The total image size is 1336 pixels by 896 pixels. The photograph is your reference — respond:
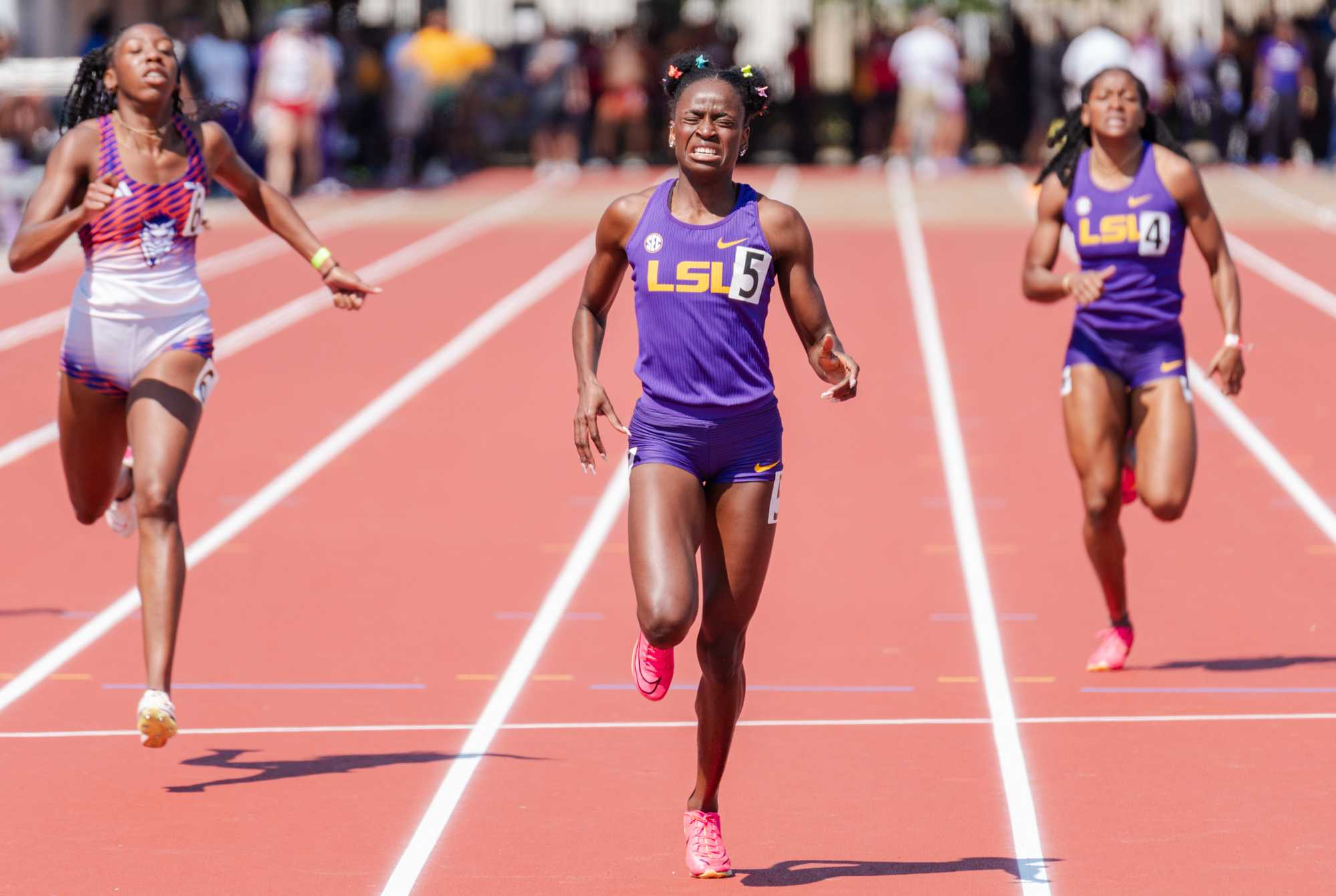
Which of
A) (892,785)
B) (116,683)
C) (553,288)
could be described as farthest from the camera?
(553,288)

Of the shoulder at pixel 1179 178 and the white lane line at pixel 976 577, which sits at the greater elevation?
the shoulder at pixel 1179 178

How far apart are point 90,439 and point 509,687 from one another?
70.4 inches

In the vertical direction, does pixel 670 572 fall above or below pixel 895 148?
above

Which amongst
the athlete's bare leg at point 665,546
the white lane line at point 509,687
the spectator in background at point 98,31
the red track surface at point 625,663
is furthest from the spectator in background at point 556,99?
the athlete's bare leg at point 665,546

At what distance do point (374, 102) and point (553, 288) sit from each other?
1065 centimetres

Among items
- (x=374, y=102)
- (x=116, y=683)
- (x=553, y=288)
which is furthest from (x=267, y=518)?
(x=374, y=102)

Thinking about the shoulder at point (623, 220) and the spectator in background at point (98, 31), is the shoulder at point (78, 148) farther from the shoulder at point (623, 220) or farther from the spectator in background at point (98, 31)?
the spectator in background at point (98, 31)

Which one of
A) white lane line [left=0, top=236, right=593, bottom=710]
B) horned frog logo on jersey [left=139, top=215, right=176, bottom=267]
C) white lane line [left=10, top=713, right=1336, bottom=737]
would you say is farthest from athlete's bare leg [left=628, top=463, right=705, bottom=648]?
white lane line [left=0, top=236, right=593, bottom=710]

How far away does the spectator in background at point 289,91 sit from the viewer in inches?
1001

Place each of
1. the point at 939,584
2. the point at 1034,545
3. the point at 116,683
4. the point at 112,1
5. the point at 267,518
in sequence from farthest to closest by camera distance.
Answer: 1. the point at 112,1
2. the point at 267,518
3. the point at 1034,545
4. the point at 939,584
5. the point at 116,683

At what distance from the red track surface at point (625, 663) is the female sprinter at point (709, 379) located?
59 cm

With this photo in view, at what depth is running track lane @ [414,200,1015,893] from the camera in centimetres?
608

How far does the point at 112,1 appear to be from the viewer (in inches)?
1266

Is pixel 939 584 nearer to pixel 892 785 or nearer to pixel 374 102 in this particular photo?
pixel 892 785
